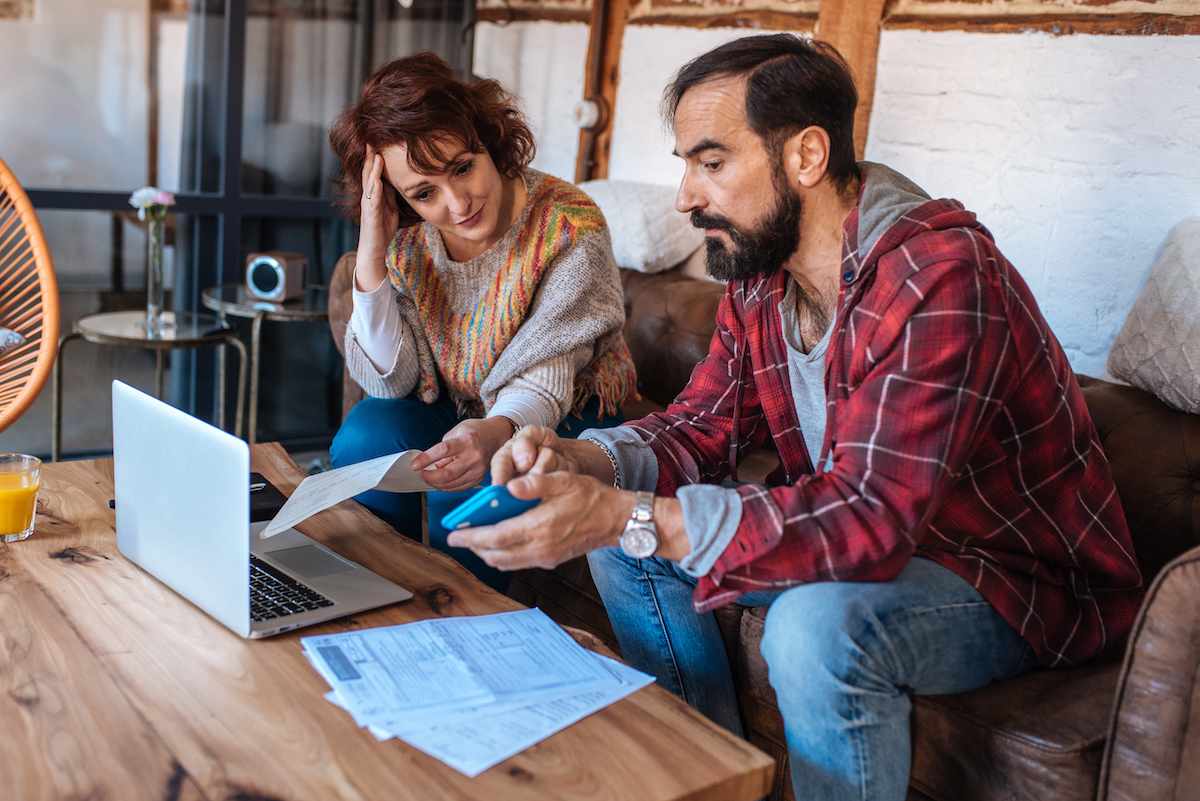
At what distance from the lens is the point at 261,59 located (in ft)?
9.80

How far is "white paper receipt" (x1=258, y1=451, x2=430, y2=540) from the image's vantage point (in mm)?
1074

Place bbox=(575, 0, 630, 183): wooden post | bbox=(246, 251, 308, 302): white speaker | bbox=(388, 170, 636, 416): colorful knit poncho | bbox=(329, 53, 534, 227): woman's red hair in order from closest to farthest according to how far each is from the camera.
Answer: bbox=(329, 53, 534, 227): woman's red hair < bbox=(388, 170, 636, 416): colorful knit poncho < bbox=(246, 251, 308, 302): white speaker < bbox=(575, 0, 630, 183): wooden post

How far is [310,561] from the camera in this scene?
1223 millimetres

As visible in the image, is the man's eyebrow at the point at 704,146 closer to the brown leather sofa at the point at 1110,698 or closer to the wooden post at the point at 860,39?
the brown leather sofa at the point at 1110,698

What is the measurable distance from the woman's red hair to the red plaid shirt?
733 millimetres

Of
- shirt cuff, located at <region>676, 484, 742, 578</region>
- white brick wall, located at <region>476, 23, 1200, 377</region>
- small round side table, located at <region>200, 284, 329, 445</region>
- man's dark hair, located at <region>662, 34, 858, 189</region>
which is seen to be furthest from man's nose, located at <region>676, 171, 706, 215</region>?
small round side table, located at <region>200, 284, 329, 445</region>

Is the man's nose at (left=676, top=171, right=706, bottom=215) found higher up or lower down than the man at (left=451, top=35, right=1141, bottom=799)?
higher up

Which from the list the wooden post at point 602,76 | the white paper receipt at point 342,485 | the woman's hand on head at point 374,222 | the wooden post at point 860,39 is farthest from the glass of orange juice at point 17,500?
the wooden post at point 602,76

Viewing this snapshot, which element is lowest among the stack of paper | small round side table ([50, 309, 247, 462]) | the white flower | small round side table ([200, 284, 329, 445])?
small round side table ([50, 309, 247, 462])

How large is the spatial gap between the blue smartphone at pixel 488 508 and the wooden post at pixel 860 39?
5.05 ft

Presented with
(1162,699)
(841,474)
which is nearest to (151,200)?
(841,474)

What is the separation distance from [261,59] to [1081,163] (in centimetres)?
228

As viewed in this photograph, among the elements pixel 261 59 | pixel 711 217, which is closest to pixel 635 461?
pixel 711 217

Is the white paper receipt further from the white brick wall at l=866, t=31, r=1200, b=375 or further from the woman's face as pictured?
the white brick wall at l=866, t=31, r=1200, b=375
